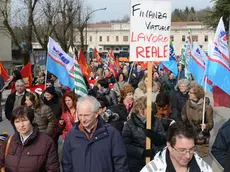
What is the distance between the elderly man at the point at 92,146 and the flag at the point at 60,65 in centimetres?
455

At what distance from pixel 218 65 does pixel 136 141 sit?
7.70 ft

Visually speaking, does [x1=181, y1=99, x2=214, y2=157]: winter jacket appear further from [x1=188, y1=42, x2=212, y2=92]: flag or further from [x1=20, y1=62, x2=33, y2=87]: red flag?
[x1=20, y1=62, x2=33, y2=87]: red flag

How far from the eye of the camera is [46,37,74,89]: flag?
26.2ft

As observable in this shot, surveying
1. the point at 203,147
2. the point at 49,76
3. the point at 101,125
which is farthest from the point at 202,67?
the point at 49,76

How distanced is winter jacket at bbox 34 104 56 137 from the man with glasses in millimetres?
2974

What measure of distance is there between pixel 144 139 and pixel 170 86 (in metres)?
7.28

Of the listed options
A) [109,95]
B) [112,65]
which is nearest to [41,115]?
[109,95]

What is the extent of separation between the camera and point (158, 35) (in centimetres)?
418

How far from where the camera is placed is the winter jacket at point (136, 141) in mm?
4098

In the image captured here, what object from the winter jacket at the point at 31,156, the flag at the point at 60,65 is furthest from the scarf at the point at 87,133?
the flag at the point at 60,65

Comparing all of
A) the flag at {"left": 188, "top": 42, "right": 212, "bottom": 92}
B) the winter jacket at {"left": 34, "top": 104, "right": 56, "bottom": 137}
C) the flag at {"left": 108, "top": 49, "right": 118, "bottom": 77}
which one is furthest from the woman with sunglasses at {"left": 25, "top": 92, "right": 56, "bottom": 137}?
the flag at {"left": 108, "top": 49, "right": 118, "bottom": 77}

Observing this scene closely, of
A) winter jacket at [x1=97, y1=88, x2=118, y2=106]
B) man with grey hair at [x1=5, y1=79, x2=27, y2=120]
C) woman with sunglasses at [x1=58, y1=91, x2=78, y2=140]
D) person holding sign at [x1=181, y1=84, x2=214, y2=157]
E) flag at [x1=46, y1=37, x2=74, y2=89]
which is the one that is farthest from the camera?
winter jacket at [x1=97, y1=88, x2=118, y2=106]

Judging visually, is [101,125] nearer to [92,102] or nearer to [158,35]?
[92,102]

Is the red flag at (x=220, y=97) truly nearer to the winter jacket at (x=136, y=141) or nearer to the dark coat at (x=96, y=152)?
the winter jacket at (x=136, y=141)
